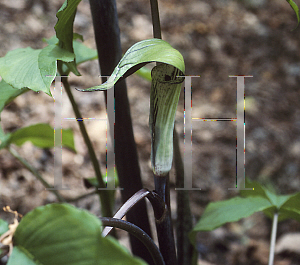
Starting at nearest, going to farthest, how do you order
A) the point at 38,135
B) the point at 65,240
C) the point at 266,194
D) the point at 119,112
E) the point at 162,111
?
the point at 65,240 → the point at 162,111 → the point at 119,112 → the point at 266,194 → the point at 38,135

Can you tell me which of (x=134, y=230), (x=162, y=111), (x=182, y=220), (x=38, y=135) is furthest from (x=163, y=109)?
(x=38, y=135)

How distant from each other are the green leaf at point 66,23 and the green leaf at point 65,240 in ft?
0.70

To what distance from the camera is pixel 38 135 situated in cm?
68

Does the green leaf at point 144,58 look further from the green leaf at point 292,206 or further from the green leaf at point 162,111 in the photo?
the green leaf at point 292,206

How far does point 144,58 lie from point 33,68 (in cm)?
16

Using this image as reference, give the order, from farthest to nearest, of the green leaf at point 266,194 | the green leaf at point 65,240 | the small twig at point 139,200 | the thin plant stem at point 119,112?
1. the green leaf at point 266,194
2. the thin plant stem at point 119,112
3. the small twig at point 139,200
4. the green leaf at point 65,240

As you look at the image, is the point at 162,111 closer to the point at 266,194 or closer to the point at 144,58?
the point at 144,58

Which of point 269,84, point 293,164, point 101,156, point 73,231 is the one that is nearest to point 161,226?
point 73,231

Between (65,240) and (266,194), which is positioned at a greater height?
(65,240)

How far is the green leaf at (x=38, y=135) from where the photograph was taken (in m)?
0.64

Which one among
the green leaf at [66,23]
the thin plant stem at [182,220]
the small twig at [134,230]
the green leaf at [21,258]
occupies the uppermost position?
the green leaf at [66,23]

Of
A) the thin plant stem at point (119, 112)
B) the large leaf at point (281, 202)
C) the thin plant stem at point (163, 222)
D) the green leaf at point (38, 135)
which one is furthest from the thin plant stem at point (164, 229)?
the green leaf at point (38, 135)

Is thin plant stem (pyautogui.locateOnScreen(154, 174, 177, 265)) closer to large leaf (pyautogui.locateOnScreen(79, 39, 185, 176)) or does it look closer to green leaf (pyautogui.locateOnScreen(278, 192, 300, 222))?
large leaf (pyautogui.locateOnScreen(79, 39, 185, 176))

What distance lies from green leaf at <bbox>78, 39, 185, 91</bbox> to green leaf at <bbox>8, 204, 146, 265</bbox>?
0.11 m
